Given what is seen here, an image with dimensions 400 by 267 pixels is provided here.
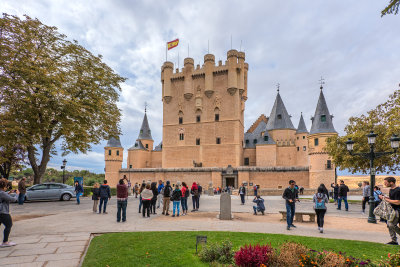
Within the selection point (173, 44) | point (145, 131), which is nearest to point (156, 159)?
point (145, 131)

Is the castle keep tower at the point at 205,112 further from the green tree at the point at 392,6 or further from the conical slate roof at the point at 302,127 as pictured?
the green tree at the point at 392,6

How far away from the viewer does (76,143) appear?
2067cm

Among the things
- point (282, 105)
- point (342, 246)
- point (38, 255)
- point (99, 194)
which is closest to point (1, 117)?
point (99, 194)

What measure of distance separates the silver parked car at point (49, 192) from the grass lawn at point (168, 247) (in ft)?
45.6

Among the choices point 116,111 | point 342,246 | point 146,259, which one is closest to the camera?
point 146,259

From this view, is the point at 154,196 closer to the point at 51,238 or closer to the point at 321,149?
the point at 51,238

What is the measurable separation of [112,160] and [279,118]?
34249 millimetres

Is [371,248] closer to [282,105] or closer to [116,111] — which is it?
[116,111]

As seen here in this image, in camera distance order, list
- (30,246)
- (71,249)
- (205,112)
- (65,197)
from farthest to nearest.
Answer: (205,112)
(65,197)
(30,246)
(71,249)

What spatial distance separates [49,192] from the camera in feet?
58.8

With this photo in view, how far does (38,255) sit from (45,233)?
8.42 feet

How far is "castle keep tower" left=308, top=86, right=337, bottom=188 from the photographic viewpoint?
105 feet

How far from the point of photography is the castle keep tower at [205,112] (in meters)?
43.3

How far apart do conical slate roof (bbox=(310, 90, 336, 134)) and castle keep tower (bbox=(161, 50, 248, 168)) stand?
13.6 metres
